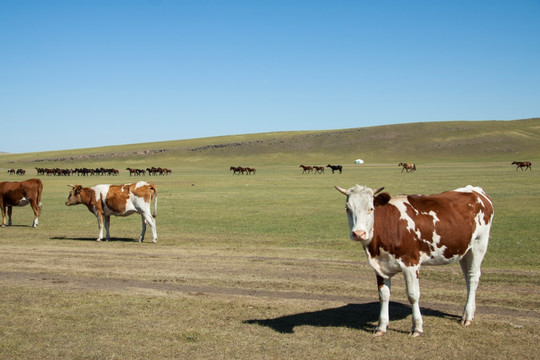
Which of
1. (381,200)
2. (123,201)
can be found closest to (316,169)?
(123,201)

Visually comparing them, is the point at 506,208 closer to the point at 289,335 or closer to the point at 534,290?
the point at 534,290

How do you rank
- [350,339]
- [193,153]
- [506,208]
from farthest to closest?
[193,153] → [506,208] → [350,339]

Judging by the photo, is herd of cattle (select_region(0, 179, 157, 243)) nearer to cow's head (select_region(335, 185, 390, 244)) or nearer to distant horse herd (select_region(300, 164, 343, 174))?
cow's head (select_region(335, 185, 390, 244))

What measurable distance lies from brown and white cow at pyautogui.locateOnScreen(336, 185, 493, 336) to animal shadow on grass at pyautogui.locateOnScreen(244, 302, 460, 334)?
0.56 m

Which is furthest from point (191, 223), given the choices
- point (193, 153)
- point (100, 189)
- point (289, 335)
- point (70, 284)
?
point (193, 153)

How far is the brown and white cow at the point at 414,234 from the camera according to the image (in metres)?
7.23

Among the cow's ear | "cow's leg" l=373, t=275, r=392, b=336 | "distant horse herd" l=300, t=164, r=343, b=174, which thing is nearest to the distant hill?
"distant horse herd" l=300, t=164, r=343, b=174

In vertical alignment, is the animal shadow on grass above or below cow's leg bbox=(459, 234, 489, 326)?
below

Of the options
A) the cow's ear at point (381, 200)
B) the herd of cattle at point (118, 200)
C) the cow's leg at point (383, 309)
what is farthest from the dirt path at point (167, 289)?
the herd of cattle at point (118, 200)

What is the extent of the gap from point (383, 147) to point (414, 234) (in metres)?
140

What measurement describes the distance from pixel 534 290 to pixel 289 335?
201 inches

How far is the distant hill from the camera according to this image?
422 ft

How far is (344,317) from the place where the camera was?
321 inches

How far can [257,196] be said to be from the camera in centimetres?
3519
